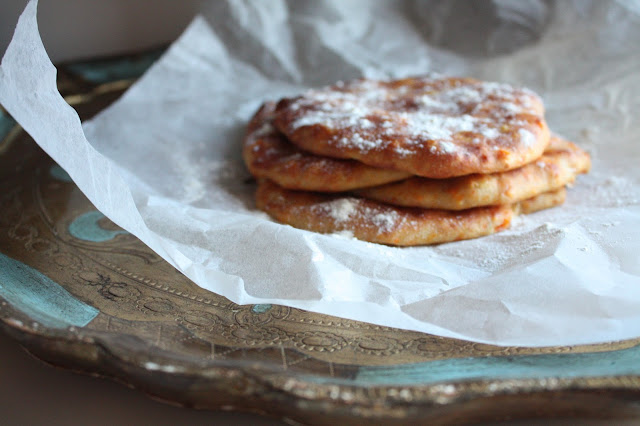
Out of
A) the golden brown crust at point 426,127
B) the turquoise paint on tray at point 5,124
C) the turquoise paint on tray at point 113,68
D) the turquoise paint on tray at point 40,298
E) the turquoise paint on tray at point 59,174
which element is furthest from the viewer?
Result: the turquoise paint on tray at point 113,68

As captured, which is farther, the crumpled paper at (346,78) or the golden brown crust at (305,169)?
the golden brown crust at (305,169)

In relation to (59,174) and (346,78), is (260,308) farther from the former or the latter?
(346,78)

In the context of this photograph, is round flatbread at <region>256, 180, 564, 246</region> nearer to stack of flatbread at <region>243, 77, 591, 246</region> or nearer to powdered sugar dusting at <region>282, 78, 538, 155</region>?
stack of flatbread at <region>243, 77, 591, 246</region>

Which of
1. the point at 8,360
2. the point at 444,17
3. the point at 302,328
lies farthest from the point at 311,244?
the point at 444,17

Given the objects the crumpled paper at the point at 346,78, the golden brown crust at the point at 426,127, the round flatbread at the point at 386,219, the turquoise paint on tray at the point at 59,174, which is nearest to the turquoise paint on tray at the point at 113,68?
the crumpled paper at the point at 346,78

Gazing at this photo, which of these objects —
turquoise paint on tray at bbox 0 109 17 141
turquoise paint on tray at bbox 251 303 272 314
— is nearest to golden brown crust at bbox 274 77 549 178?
turquoise paint on tray at bbox 251 303 272 314

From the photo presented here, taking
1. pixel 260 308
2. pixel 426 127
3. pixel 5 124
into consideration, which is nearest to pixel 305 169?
pixel 426 127

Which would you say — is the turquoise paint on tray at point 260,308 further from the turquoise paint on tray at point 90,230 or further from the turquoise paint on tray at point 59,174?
the turquoise paint on tray at point 59,174
